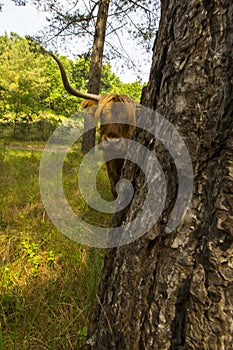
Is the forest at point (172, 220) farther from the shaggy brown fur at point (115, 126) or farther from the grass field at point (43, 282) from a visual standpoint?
the shaggy brown fur at point (115, 126)

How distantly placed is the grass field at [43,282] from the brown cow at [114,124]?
0.66 meters

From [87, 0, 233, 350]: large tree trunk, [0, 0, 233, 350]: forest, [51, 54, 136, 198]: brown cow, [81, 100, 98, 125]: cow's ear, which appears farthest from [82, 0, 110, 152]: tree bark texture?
[87, 0, 233, 350]: large tree trunk

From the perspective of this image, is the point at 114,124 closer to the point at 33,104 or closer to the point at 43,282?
the point at 43,282

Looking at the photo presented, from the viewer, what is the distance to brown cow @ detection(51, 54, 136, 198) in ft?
11.5

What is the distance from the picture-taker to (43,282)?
1.97 meters

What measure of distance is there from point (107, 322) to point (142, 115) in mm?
822

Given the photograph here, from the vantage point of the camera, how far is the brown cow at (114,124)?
349 cm

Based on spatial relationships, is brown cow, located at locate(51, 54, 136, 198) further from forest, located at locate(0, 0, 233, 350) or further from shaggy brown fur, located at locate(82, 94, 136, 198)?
forest, located at locate(0, 0, 233, 350)

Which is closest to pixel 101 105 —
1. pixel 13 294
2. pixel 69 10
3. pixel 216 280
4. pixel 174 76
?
pixel 13 294

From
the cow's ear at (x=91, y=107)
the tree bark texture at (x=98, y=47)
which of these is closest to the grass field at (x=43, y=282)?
the cow's ear at (x=91, y=107)

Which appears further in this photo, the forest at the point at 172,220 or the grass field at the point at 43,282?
the grass field at the point at 43,282

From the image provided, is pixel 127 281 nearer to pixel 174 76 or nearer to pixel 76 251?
pixel 174 76

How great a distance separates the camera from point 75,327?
4.85 ft

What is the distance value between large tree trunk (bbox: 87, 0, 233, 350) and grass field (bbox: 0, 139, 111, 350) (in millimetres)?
575
